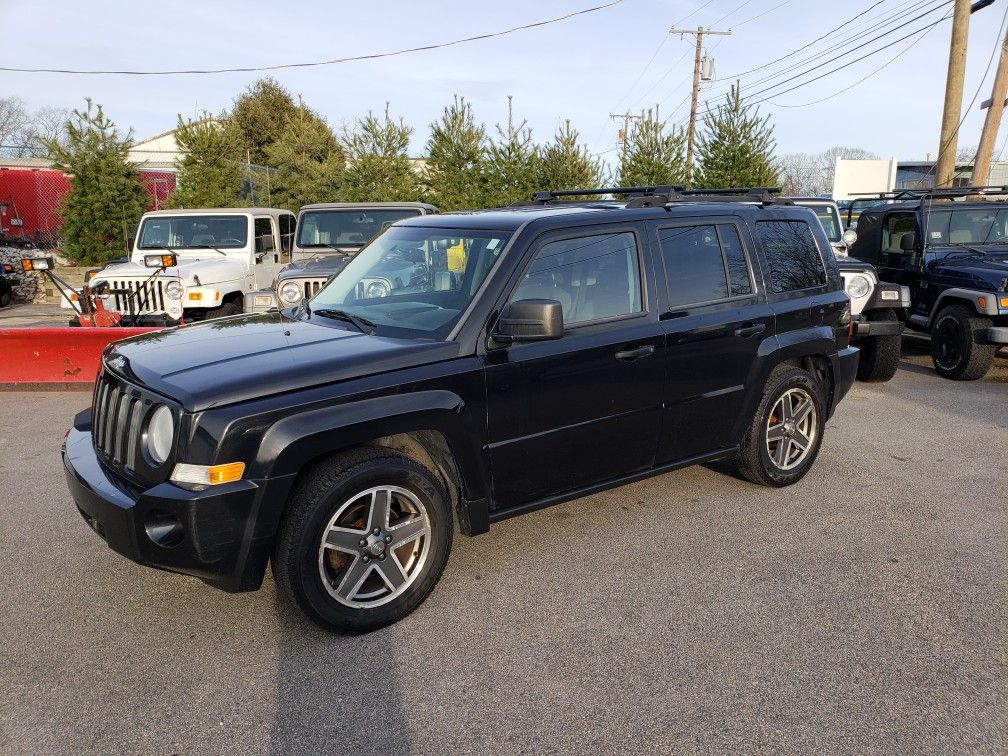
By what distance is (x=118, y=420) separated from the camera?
342cm

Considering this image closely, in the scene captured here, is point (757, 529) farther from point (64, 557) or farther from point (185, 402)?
point (64, 557)

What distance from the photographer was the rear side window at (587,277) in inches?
155

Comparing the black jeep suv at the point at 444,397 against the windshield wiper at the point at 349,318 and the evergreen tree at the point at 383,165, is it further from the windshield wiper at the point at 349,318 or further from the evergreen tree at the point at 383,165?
the evergreen tree at the point at 383,165

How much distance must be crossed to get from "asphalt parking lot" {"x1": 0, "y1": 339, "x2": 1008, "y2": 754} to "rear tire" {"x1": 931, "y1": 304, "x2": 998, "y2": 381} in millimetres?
4181

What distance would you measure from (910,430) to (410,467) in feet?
16.7

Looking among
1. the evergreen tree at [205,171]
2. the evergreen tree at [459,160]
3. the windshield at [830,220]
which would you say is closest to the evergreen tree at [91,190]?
the evergreen tree at [205,171]

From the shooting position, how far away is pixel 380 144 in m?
19.3

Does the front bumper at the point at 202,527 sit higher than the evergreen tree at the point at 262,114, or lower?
lower

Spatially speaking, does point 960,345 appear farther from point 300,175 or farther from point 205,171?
point 205,171

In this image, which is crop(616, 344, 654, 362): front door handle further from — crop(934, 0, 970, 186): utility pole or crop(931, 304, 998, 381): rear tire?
crop(934, 0, 970, 186): utility pole

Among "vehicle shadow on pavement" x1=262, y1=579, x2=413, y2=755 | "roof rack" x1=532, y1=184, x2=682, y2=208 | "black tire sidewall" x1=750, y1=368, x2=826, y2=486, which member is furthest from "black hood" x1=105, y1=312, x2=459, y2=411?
"black tire sidewall" x1=750, y1=368, x2=826, y2=486

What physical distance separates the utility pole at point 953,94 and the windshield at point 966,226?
582cm

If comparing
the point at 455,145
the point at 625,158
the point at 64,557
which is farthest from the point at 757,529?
the point at 625,158

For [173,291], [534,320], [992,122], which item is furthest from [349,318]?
[992,122]
